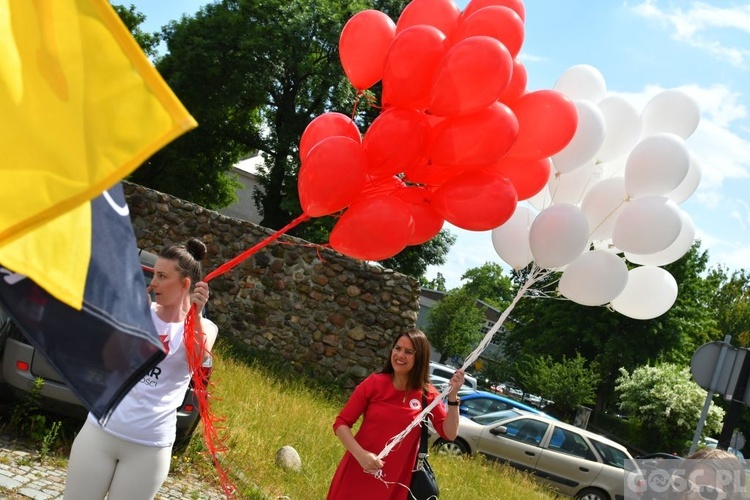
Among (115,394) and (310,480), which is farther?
(310,480)

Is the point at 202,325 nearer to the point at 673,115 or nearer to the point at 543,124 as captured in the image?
the point at 543,124

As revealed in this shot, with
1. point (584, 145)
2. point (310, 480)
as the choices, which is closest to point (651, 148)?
point (584, 145)

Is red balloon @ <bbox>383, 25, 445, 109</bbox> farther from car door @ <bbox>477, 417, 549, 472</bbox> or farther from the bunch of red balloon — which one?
car door @ <bbox>477, 417, 549, 472</bbox>

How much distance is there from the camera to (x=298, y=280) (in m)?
12.6

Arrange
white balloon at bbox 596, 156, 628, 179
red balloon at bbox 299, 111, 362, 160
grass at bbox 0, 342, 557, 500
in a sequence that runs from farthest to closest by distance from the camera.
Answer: grass at bbox 0, 342, 557, 500
white balloon at bbox 596, 156, 628, 179
red balloon at bbox 299, 111, 362, 160

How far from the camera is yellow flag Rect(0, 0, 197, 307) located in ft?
4.52

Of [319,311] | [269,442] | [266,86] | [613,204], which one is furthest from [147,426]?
[266,86]

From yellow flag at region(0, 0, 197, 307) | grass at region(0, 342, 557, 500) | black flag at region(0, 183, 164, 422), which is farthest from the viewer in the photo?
grass at region(0, 342, 557, 500)

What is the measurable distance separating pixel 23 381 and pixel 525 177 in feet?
13.5

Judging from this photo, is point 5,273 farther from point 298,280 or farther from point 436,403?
point 298,280

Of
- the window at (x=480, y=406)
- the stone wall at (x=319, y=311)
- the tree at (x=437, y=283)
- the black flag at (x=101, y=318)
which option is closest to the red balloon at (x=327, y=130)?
the black flag at (x=101, y=318)

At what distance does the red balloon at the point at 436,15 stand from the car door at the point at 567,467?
9842 mm

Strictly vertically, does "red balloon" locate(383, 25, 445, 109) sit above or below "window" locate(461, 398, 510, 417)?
above

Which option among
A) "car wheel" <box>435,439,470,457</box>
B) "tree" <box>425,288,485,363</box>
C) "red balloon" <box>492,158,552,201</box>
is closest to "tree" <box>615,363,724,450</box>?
"car wheel" <box>435,439,470,457</box>
